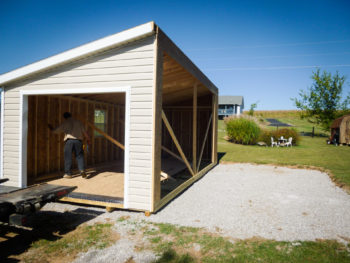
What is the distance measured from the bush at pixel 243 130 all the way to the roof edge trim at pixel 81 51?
16.5 metres

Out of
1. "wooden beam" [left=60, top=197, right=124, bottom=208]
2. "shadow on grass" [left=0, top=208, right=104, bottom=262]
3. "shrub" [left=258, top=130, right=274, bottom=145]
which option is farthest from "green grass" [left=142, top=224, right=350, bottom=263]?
"shrub" [left=258, top=130, right=274, bottom=145]

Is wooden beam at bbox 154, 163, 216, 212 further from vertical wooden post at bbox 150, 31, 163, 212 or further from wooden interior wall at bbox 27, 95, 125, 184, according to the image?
wooden interior wall at bbox 27, 95, 125, 184

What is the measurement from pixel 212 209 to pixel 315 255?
2.08m

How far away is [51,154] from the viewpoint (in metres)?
7.07

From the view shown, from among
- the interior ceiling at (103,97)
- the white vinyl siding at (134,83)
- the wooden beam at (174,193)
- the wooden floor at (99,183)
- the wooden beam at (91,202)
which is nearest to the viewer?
the white vinyl siding at (134,83)

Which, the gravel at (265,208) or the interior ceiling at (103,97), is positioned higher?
the interior ceiling at (103,97)

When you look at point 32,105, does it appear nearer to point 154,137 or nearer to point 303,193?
point 154,137

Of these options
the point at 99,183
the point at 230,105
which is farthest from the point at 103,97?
the point at 230,105

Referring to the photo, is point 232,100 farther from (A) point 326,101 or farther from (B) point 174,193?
(B) point 174,193

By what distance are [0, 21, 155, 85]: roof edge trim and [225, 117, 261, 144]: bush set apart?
16505 mm

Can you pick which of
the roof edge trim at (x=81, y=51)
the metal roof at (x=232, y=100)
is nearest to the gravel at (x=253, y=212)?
the roof edge trim at (x=81, y=51)

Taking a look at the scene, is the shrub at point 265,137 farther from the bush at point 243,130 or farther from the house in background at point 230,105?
the house in background at point 230,105

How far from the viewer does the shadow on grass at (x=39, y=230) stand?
310 centimetres

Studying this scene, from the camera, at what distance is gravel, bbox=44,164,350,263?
3.61 meters
